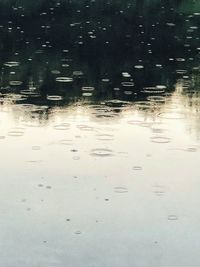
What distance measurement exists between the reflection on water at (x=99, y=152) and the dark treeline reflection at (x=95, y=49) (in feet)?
0.33

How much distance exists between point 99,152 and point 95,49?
64.4ft

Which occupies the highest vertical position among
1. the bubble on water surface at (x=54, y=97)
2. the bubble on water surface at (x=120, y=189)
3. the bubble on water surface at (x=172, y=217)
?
the bubble on water surface at (x=54, y=97)

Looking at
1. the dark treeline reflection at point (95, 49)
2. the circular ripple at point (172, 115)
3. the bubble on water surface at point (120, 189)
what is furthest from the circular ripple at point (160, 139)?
the dark treeline reflection at point (95, 49)

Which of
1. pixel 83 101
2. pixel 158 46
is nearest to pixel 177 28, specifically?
pixel 158 46

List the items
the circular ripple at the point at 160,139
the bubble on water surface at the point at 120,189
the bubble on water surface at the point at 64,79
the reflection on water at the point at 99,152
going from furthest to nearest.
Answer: the bubble on water surface at the point at 64,79, the circular ripple at the point at 160,139, the bubble on water surface at the point at 120,189, the reflection on water at the point at 99,152

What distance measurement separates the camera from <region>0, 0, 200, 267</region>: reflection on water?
12953 mm

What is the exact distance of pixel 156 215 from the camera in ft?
46.9

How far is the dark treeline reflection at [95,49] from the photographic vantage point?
27.3 meters

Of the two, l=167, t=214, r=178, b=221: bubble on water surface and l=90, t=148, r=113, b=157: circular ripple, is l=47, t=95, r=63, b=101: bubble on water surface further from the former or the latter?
l=167, t=214, r=178, b=221: bubble on water surface

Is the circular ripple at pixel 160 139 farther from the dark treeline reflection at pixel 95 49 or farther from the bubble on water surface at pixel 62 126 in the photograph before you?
the dark treeline reflection at pixel 95 49

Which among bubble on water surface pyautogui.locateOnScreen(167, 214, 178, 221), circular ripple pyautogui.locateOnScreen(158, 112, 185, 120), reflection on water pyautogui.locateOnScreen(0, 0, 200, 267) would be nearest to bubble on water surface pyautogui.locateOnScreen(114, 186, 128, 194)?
reflection on water pyautogui.locateOnScreen(0, 0, 200, 267)

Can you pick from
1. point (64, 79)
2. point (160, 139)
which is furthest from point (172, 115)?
point (64, 79)

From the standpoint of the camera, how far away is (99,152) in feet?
61.2

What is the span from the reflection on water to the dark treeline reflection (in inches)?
4.0
